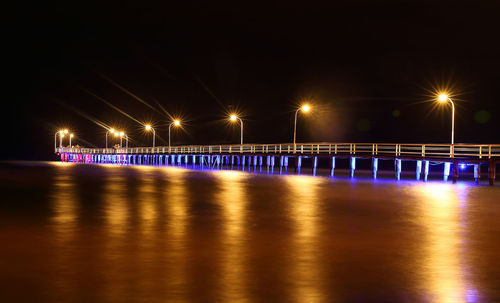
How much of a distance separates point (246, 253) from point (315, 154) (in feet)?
143

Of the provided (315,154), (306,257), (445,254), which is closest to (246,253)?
(306,257)

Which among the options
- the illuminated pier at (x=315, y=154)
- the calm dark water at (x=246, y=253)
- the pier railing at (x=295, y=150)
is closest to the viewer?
the calm dark water at (x=246, y=253)

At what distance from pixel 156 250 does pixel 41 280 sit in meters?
2.88

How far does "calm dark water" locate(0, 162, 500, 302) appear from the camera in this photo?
7684 mm

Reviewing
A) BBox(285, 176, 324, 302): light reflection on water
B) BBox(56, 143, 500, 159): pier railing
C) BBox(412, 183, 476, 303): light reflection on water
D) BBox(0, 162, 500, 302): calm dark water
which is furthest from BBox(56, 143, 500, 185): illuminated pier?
BBox(285, 176, 324, 302): light reflection on water

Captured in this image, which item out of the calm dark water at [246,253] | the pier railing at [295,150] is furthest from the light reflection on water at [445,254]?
the pier railing at [295,150]

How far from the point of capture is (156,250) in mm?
10867

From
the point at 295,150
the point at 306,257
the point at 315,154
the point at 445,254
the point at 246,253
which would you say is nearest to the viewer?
the point at 306,257

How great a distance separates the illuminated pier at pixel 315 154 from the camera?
39.6 meters

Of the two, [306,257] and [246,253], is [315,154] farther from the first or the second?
[306,257]

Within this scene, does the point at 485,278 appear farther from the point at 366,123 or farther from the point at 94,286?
the point at 366,123

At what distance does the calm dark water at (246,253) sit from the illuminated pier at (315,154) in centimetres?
2027

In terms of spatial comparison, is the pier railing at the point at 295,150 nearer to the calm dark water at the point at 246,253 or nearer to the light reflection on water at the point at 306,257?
the light reflection on water at the point at 306,257

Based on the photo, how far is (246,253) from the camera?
Result: 1062cm
